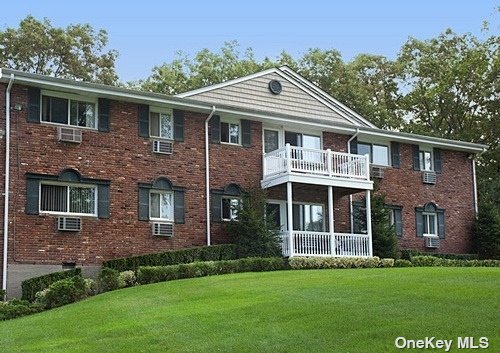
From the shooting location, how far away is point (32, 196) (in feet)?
81.7

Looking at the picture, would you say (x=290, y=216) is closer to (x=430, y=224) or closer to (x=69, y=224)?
(x=69, y=224)

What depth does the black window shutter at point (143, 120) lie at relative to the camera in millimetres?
27562

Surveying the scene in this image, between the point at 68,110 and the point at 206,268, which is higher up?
the point at 68,110

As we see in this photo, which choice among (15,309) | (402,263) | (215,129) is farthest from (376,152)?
(15,309)

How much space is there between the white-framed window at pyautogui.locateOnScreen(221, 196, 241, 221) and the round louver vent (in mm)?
5337

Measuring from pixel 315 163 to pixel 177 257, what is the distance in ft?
21.2

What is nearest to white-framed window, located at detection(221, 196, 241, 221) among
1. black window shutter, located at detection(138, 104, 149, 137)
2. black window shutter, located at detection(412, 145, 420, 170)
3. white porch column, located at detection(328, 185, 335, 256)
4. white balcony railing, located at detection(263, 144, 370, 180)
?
white balcony railing, located at detection(263, 144, 370, 180)

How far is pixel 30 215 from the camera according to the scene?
24.7 metres

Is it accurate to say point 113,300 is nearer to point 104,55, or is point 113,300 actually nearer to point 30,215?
point 30,215

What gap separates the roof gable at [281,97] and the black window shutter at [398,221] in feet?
12.2

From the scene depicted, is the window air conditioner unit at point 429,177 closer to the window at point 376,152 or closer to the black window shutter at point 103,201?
the window at point 376,152

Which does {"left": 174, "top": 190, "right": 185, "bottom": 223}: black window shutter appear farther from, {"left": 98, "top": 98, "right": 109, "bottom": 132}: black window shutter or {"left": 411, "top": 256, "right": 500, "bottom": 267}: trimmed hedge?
{"left": 411, "top": 256, "right": 500, "bottom": 267}: trimmed hedge

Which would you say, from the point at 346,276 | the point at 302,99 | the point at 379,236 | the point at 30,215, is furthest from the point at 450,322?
the point at 302,99

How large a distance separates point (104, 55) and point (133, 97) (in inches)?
789
